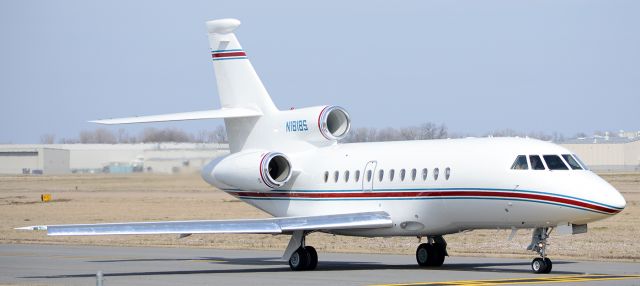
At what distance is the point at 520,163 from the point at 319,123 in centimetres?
662

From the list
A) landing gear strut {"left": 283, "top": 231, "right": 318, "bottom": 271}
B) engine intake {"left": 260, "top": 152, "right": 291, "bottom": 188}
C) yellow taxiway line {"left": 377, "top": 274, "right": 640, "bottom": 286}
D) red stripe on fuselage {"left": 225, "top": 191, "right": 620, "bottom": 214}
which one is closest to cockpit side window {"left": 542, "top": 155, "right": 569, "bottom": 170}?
red stripe on fuselage {"left": 225, "top": 191, "right": 620, "bottom": 214}

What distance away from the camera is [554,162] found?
24453 millimetres

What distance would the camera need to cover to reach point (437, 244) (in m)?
27.8

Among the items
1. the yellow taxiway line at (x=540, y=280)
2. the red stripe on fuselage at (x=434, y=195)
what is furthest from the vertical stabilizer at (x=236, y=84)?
the yellow taxiway line at (x=540, y=280)

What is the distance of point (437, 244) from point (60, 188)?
62.2m

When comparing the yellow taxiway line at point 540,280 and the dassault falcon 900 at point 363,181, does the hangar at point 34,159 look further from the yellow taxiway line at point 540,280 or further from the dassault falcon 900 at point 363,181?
the yellow taxiway line at point 540,280

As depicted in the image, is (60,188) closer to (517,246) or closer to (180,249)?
(180,249)

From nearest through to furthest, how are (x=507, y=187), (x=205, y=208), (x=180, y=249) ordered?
1. (x=507, y=187)
2. (x=180, y=249)
3. (x=205, y=208)

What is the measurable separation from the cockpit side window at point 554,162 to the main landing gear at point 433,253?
4.31m

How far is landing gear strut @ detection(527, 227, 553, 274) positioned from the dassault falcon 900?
2 cm

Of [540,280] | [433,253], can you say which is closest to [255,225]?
[433,253]

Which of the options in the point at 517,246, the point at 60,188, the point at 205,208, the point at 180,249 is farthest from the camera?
the point at 60,188

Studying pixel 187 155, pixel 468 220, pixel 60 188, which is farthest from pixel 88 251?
pixel 60 188

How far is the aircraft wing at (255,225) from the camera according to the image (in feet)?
84.3
